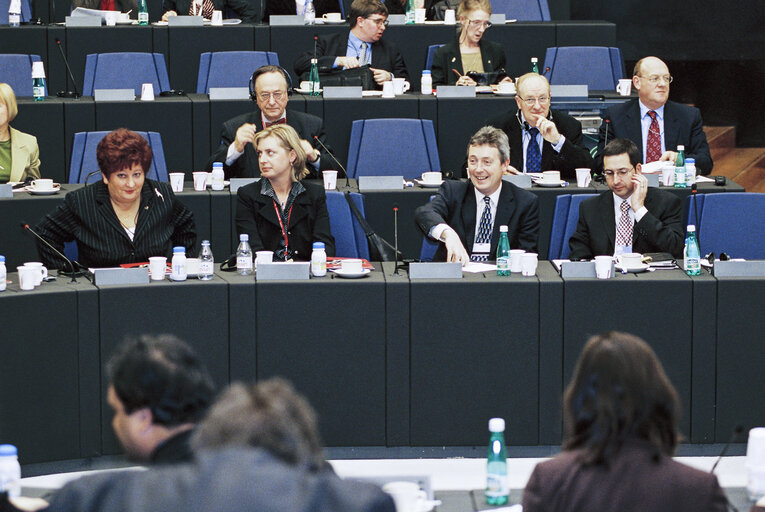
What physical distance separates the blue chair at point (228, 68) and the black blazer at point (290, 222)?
7.85 feet

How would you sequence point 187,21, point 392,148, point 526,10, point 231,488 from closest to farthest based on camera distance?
point 231,488, point 392,148, point 187,21, point 526,10

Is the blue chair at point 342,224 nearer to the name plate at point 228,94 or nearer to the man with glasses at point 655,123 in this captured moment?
the name plate at point 228,94

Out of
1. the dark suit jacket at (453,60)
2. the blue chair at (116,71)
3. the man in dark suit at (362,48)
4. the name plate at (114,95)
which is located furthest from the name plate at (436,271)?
the blue chair at (116,71)

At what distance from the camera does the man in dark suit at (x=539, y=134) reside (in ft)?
20.1

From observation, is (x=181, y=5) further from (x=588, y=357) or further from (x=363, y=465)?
(x=588, y=357)

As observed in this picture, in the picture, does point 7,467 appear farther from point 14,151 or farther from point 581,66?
point 581,66

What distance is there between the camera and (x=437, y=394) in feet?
14.4

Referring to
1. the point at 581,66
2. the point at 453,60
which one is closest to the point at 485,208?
the point at 453,60

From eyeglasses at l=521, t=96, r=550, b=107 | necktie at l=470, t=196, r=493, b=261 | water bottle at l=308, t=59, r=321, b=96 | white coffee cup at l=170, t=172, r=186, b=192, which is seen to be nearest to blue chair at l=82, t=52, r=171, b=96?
water bottle at l=308, t=59, r=321, b=96

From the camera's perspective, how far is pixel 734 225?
536cm

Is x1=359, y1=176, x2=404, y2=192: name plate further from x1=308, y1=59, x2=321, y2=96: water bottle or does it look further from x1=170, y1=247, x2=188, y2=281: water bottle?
x1=170, y1=247, x2=188, y2=281: water bottle

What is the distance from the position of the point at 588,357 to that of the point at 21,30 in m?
6.41

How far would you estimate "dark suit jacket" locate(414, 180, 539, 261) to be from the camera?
16.7 ft

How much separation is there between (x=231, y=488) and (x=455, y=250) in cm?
338
